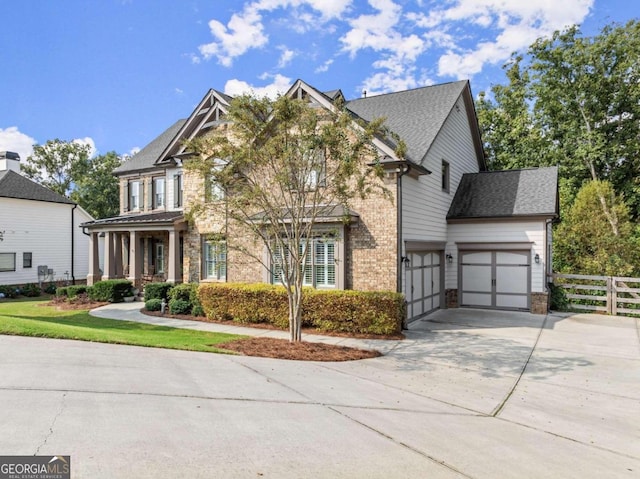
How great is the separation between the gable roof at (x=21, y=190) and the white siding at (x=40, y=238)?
35 centimetres

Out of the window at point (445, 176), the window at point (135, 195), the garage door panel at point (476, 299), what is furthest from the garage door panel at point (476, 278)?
the window at point (135, 195)

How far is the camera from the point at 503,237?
15.6 meters

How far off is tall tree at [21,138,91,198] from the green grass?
1282 inches

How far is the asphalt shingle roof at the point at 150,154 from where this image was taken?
2288cm

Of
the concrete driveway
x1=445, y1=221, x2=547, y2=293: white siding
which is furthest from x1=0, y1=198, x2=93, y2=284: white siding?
x1=445, y1=221, x2=547, y2=293: white siding

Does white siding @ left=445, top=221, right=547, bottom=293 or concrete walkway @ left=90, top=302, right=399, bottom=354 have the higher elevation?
white siding @ left=445, top=221, right=547, bottom=293

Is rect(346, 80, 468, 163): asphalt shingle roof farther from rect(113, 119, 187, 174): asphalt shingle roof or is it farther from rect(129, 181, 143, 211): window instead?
rect(129, 181, 143, 211): window

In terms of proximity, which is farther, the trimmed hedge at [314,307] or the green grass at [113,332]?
the trimmed hedge at [314,307]

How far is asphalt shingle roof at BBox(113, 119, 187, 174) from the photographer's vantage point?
22.9 m

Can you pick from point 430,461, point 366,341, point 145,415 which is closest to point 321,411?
point 430,461

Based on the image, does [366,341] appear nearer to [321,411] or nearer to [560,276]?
[321,411]

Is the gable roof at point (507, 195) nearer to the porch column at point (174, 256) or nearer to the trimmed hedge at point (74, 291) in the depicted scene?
the porch column at point (174, 256)

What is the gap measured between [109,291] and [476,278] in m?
15.7

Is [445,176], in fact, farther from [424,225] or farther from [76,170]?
[76,170]
